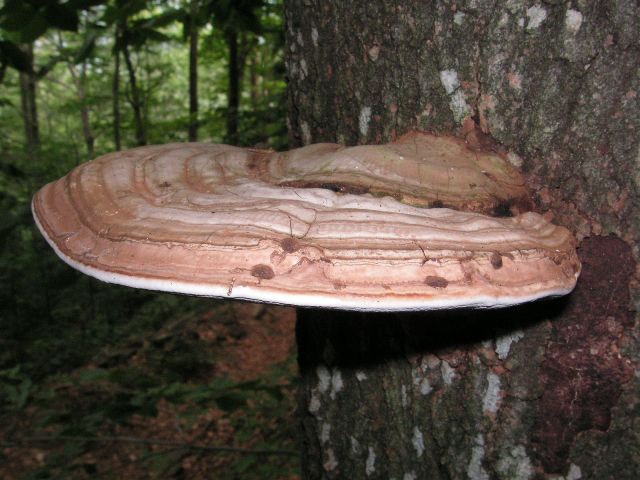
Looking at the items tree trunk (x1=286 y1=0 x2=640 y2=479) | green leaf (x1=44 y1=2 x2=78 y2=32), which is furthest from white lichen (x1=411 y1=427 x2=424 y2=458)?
green leaf (x1=44 y1=2 x2=78 y2=32)

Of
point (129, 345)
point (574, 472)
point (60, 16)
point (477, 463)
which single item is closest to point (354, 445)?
point (477, 463)

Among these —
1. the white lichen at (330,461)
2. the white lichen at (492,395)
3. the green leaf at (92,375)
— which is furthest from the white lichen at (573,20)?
the green leaf at (92,375)

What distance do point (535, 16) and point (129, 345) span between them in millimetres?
7411

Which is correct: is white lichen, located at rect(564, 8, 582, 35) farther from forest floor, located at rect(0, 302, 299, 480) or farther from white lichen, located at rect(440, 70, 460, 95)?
forest floor, located at rect(0, 302, 299, 480)

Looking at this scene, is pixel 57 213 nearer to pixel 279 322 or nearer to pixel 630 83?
pixel 630 83

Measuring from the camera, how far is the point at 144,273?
961 millimetres

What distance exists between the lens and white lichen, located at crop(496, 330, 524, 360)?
1.41 meters

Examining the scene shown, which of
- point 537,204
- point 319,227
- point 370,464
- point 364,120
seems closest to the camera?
point 319,227

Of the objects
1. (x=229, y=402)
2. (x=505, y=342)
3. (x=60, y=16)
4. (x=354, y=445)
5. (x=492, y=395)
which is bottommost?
(x=229, y=402)

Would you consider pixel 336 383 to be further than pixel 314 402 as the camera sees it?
No

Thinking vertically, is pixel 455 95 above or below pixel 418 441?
above

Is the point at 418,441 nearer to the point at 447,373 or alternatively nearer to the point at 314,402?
the point at 447,373

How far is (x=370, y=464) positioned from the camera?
6.10 feet

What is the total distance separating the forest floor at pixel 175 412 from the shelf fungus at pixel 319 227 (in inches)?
78.2
